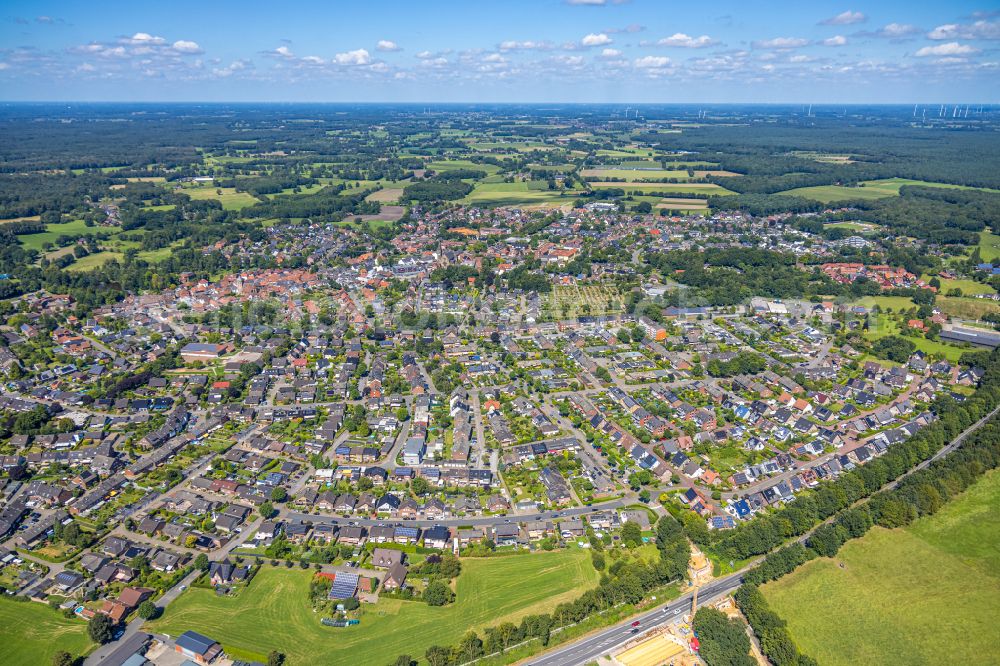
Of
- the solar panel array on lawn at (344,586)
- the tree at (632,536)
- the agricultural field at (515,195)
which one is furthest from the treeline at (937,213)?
the solar panel array on lawn at (344,586)

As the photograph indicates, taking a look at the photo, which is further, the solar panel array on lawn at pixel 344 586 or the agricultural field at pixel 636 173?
the agricultural field at pixel 636 173

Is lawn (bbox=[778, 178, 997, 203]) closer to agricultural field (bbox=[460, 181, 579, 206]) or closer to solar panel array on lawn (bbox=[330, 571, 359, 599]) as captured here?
agricultural field (bbox=[460, 181, 579, 206])

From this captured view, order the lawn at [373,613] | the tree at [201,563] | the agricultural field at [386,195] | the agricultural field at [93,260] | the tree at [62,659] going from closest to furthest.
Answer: the tree at [62,659] → the lawn at [373,613] → the tree at [201,563] → the agricultural field at [93,260] → the agricultural field at [386,195]

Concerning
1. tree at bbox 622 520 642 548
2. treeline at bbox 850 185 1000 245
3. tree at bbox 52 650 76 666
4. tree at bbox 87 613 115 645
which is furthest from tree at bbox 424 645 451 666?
treeline at bbox 850 185 1000 245

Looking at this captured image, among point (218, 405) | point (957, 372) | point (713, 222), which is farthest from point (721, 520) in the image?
point (713, 222)

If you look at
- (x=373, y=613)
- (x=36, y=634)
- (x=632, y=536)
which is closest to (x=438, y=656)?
(x=373, y=613)

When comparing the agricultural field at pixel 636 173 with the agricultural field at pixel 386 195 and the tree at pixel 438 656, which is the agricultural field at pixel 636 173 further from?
the tree at pixel 438 656
